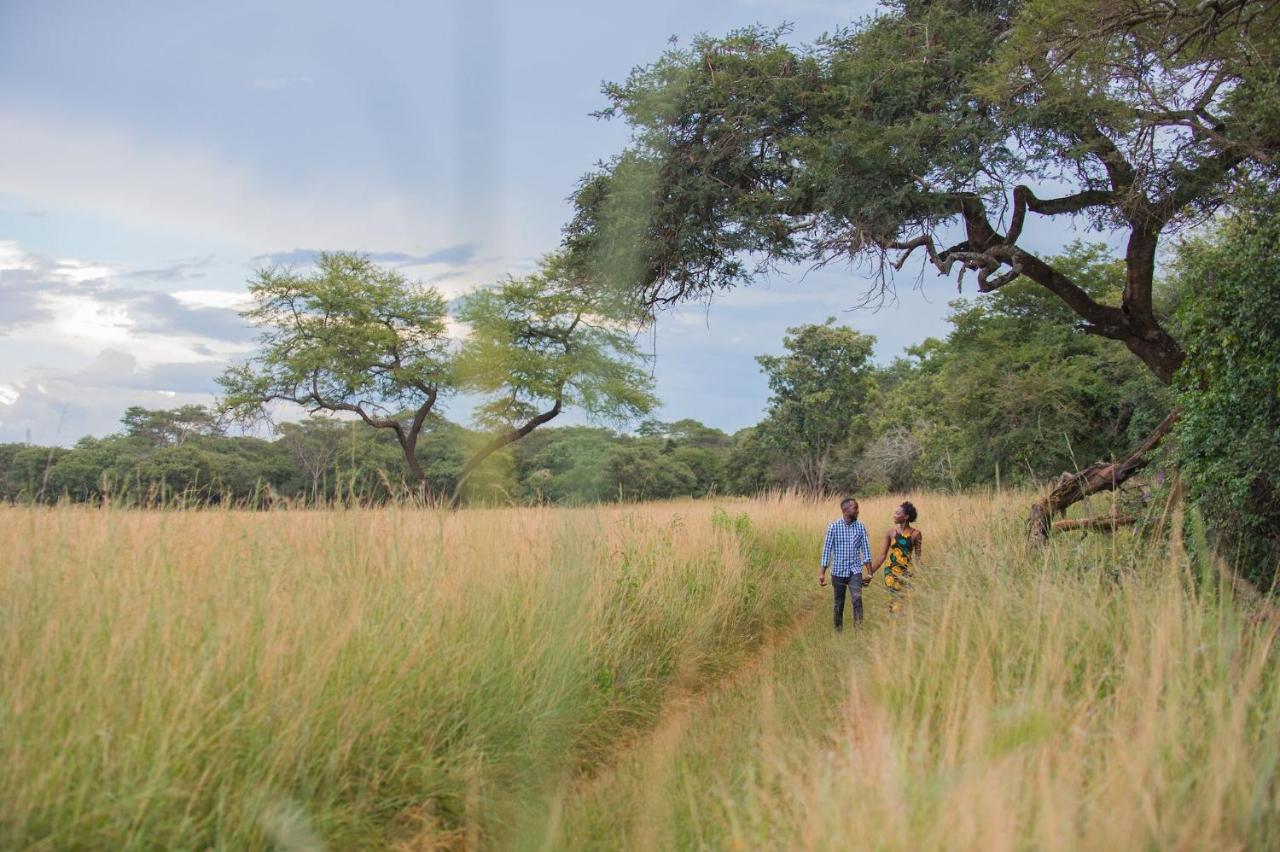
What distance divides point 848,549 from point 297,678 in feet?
22.9

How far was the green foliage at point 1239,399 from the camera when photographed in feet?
21.5

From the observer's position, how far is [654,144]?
14.8 metres

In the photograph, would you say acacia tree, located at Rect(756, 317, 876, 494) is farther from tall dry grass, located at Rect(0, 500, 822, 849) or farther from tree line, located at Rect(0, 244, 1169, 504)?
tall dry grass, located at Rect(0, 500, 822, 849)

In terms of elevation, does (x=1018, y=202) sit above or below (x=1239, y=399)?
above

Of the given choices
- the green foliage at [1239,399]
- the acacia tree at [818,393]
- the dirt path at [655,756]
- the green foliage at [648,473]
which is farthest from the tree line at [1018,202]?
the acacia tree at [818,393]

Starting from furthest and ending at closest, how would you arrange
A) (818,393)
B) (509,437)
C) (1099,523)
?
(818,393), (509,437), (1099,523)

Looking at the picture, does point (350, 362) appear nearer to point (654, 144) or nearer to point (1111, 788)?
point (654, 144)

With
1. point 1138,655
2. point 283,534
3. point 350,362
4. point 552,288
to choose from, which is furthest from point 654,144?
point 350,362

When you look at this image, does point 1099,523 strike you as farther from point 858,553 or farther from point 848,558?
point 848,558

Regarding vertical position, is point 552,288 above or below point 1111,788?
above

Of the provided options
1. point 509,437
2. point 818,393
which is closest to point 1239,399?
point 509,437

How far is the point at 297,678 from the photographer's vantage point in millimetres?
4086

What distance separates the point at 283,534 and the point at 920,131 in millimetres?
10111

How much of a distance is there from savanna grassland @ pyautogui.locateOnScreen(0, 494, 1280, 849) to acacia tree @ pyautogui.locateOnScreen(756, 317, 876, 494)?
40.3 metres
